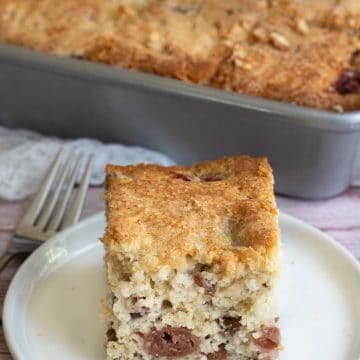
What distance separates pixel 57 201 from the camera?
2525 mm

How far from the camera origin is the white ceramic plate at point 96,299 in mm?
1898

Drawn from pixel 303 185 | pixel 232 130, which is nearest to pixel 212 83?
pixel 232 130

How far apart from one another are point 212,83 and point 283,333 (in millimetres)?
1055

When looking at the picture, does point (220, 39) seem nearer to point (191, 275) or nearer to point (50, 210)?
point (50, 210)

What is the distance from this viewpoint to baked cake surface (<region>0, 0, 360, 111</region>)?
8.66 feet

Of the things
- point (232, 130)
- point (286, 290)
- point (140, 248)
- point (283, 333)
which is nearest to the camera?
point (140, 248)

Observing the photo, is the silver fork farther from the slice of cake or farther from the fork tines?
the slice of cake

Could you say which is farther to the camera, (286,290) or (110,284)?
(286,290)

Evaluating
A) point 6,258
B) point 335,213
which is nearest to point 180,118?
point 335,213

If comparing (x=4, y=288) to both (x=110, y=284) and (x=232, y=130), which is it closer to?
(x=110, y=284)

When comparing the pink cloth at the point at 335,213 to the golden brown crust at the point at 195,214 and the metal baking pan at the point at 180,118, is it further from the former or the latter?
the golden brown crust at the point at 195,214

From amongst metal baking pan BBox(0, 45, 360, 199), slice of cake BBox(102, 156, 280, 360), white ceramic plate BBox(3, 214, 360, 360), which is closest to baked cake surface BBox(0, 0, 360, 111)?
metal baking pan BBox(0, 45, 360, 199)

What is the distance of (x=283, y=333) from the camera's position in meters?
1.95

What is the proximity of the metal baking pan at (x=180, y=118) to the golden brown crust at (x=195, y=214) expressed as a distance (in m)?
0.40
